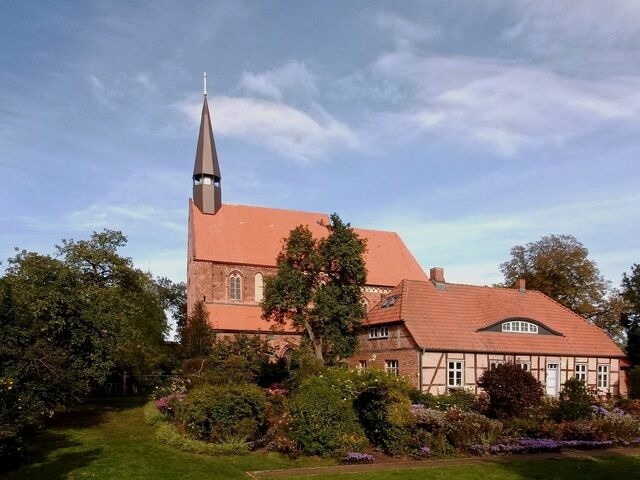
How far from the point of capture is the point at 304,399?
16.1 meters

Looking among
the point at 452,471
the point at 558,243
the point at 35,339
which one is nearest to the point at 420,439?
the point at 452,471

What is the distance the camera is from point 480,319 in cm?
3133

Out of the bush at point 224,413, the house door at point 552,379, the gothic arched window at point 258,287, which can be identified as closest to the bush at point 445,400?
the house door at point 552,379

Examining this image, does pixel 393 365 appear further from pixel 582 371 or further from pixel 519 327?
pixel 582 371

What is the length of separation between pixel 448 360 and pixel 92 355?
16333 mm

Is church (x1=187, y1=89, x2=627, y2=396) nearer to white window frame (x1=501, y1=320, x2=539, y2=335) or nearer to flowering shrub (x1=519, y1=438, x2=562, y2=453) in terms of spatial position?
white window frame (x1=501, y1=320, x2=539, y2=335)

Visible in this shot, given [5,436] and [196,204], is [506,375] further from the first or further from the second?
[196,204]

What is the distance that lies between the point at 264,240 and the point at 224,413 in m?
25.1

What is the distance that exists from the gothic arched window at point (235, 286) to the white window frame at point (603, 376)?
878 inches

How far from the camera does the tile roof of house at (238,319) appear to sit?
119 feet

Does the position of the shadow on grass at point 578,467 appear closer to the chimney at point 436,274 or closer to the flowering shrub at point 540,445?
the flowering shrub at point 540,445

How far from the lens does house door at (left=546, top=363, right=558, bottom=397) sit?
3117 centimetres

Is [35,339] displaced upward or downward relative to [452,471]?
upward

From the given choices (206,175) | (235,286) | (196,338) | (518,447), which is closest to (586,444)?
(518,447)
